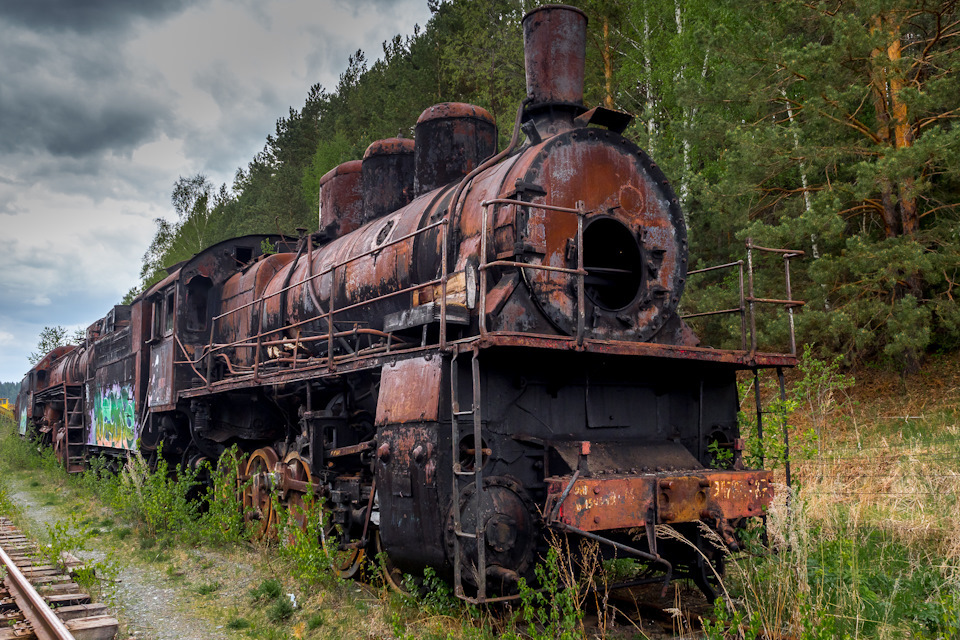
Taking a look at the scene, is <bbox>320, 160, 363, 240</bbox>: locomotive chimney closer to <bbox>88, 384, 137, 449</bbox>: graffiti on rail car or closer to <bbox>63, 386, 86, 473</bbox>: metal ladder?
<bbox>88, 384, 137, 449</bbox>: graffiti on rail car

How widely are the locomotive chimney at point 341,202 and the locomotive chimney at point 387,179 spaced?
2.91 ft

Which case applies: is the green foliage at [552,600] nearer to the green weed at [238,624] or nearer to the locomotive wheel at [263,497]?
the green weed at [238,624]

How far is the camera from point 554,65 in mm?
7051

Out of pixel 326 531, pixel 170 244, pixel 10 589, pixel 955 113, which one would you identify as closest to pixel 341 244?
pixel 326 531

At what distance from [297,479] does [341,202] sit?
452 centimetres

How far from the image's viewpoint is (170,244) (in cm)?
4412

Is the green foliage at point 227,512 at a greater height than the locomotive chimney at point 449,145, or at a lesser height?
lesser

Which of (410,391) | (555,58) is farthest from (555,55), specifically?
(410,391)

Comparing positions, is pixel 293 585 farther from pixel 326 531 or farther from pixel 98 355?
pixel 98 355

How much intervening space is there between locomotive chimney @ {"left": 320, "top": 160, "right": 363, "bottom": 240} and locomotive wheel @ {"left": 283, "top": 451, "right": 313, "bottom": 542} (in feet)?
12.2

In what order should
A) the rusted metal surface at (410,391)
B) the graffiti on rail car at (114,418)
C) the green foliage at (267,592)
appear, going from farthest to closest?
the graffiti on rail car at (114,418) < the green foliage at (267,592) < the rusted metal surface at (410,391)

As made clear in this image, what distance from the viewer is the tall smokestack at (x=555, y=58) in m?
6.95

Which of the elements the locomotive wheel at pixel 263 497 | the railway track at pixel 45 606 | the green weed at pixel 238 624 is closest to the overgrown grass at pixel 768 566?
the green weed at pixel 238 624

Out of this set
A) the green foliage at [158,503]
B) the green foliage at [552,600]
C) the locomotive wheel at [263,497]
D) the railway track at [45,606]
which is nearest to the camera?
the green foliage at [552,600]
